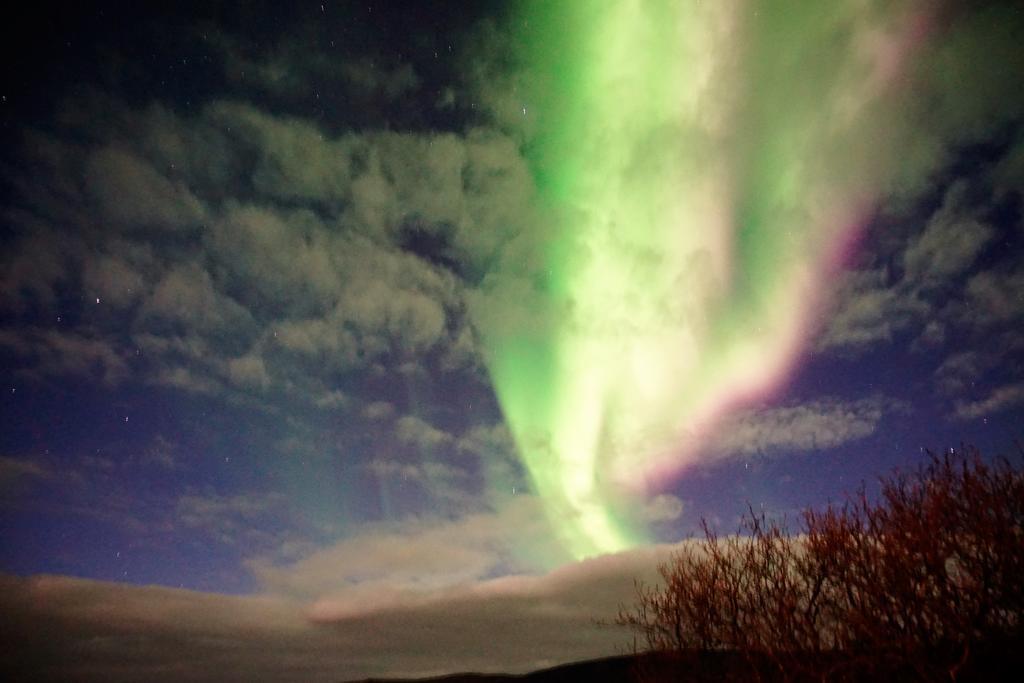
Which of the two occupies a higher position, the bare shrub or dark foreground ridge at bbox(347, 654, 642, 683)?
dark foreground ridge at bbox(347, 654, 642, 683)

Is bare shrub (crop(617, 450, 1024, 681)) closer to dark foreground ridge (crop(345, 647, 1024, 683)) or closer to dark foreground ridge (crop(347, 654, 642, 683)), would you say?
dark foreground ridge (crop(345, 647, 1024, 683))

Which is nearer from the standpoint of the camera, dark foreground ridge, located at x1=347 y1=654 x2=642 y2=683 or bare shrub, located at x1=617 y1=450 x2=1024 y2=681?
bare shrub, located at x1=617 y1=450 x2=1024 y2=681

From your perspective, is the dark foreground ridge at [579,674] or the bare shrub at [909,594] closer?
the bare shrub at [909,594]

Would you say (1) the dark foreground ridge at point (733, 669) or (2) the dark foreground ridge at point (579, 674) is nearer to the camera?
(1) the dark foreground ridge at point (733, 669)

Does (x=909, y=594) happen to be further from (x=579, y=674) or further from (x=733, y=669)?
(x=579, y=674)

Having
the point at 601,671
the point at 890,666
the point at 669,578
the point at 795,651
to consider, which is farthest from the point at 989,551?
the point at 601,671

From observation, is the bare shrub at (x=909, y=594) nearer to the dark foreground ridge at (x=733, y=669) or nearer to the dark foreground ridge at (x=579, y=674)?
the dark foreground ridge at (x=733, y=669)

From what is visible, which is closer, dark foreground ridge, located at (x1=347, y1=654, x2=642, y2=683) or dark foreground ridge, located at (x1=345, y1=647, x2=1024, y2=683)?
dark foreground ridge, located at (x1=345, y1=647, x2=1024, y2=683)

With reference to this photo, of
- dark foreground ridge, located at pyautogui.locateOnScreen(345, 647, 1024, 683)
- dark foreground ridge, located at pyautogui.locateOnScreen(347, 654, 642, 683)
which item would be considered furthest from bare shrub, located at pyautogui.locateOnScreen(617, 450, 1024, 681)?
dark foreground ridge, located at pyautogui.locateOnScreen(347, 654, 642, 683)

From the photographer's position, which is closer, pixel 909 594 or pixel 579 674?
pixel 909 594

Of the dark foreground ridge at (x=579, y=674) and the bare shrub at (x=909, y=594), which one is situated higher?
the dark foreground ridge at (x=579, y=674)

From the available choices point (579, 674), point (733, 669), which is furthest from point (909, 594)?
point (579, 674)

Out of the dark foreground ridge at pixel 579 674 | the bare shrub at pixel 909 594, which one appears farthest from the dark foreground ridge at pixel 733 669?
the dark foreground ridge at pixel 579 674

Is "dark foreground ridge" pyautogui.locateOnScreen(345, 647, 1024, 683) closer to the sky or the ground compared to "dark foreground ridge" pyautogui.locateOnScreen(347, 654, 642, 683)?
closer to the ground
